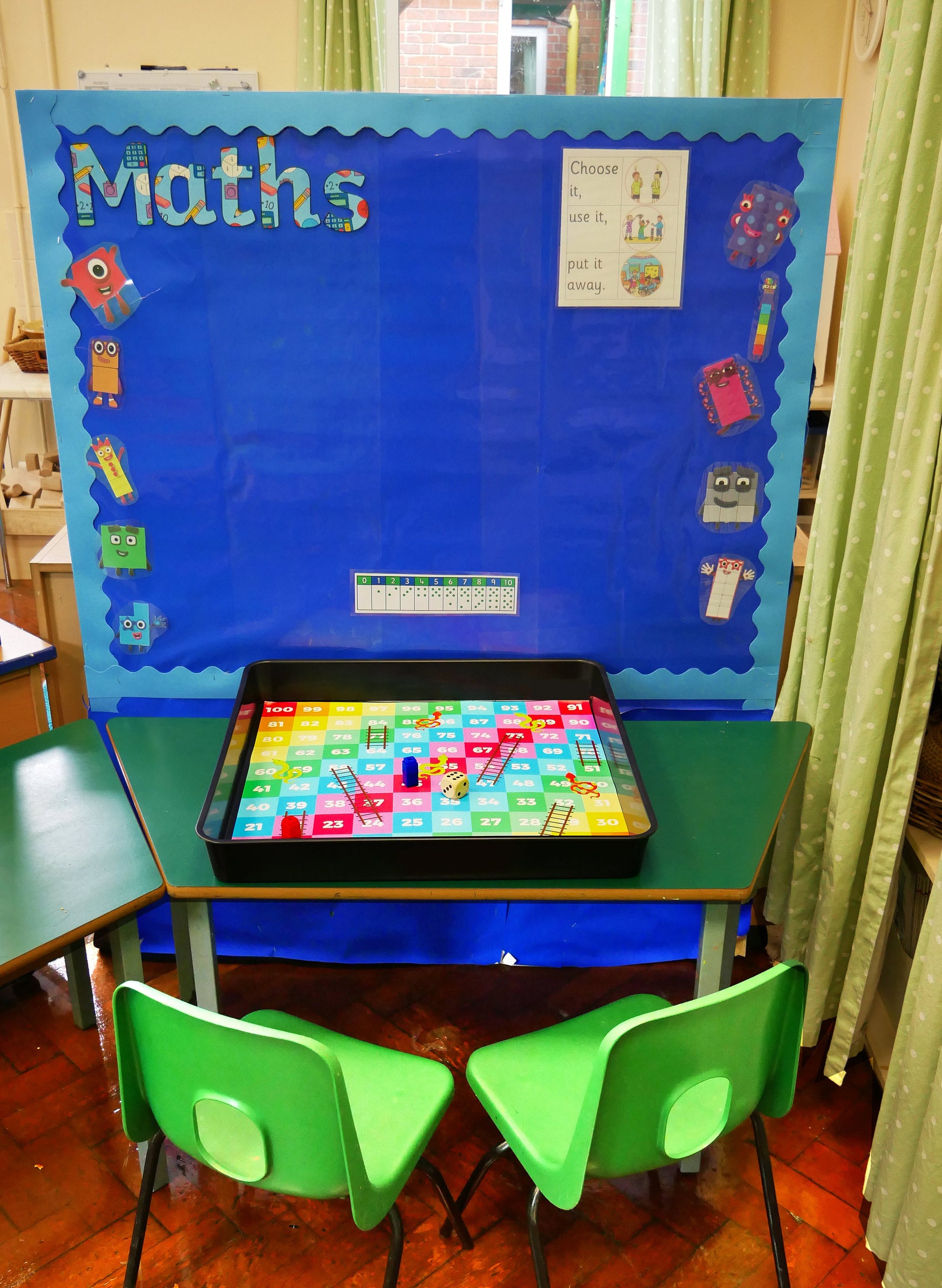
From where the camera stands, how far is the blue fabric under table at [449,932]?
2.19 metres

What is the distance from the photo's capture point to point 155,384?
6.06 feet

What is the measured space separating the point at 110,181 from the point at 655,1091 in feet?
5.48

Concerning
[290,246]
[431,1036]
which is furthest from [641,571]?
[431,1036]

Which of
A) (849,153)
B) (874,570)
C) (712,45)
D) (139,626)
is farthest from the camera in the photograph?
(849,153)

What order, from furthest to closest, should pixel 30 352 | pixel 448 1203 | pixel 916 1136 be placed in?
pixel 30 352 < pixel 448 1203 < pixel 916 1136

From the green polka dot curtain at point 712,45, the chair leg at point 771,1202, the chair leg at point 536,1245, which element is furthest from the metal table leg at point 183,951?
the green polka dot curtain at point 712,45

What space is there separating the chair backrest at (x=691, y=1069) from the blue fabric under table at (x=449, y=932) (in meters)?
0.87

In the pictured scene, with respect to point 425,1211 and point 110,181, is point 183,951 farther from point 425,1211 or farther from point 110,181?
point 110,181

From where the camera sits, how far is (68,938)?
1377 mm

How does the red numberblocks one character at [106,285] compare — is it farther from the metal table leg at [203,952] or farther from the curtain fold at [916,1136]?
the curtain fold at [916,1136]

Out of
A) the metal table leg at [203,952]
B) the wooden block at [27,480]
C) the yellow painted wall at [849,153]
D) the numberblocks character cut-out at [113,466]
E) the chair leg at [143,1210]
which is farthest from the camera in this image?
the wooden block at [27,480]

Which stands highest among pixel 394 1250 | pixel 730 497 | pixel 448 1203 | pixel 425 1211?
pixel 730 497

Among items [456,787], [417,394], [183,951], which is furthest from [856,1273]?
[417,394]

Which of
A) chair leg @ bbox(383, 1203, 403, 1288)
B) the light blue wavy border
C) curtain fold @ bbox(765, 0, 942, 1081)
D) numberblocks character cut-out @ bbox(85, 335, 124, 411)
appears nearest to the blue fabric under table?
curtain fold @ bbox(765, 0, 942, 1081)
